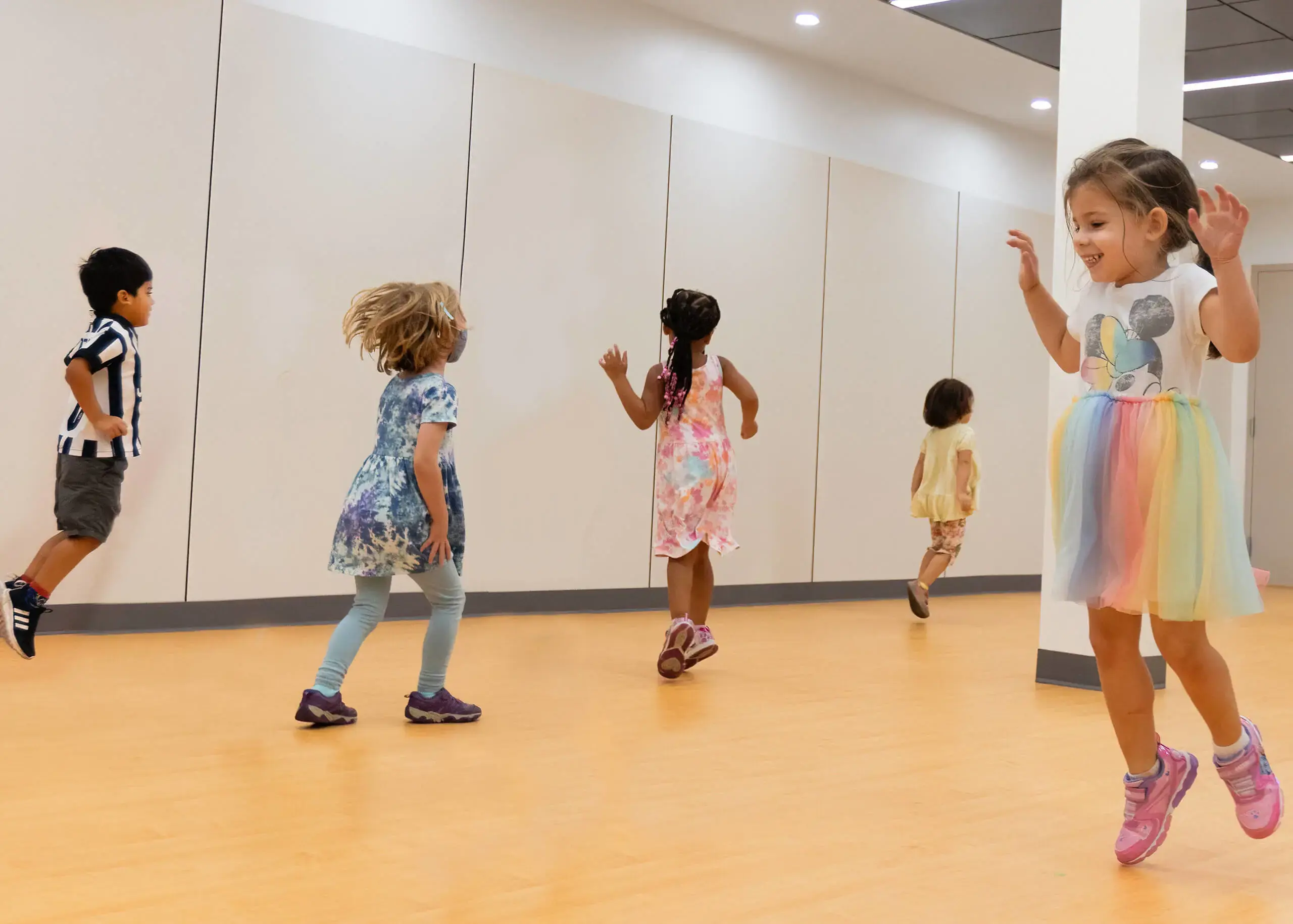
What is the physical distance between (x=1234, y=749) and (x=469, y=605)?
418 cm

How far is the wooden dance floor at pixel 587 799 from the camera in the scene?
2.00 metres

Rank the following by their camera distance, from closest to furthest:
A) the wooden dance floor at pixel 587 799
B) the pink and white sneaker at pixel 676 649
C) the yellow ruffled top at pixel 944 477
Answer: the wooden dance floor at pixel 587 799
the pink and white sneaker at pixel 676 649
the yellow ruffled top at pixel 944 477

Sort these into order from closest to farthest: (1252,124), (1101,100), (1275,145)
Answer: (1101,100)
(1252,124)
(1275,145)

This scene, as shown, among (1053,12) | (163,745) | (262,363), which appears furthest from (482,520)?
(1053,12)

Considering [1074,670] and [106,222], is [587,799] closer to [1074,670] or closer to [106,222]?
[1074,670]

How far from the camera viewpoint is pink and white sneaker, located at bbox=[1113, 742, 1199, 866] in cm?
229

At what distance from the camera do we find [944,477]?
285 inches

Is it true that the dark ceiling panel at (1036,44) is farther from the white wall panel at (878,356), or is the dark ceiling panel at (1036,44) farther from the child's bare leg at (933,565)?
the child's bare leg at (933,565)

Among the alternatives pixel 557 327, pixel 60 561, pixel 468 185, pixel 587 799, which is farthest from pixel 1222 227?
pixel 557 327

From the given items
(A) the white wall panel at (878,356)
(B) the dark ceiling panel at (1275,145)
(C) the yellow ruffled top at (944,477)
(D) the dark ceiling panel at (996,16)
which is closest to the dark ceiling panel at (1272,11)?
(D) the dark ceiling panel at (996,16)

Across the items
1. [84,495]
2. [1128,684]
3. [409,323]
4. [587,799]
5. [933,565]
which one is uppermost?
[409,323]

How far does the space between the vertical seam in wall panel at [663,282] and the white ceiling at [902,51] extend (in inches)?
28.8

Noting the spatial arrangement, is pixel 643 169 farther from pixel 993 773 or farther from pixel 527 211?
pixel 993 773

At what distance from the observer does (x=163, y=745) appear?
3.00 metres
